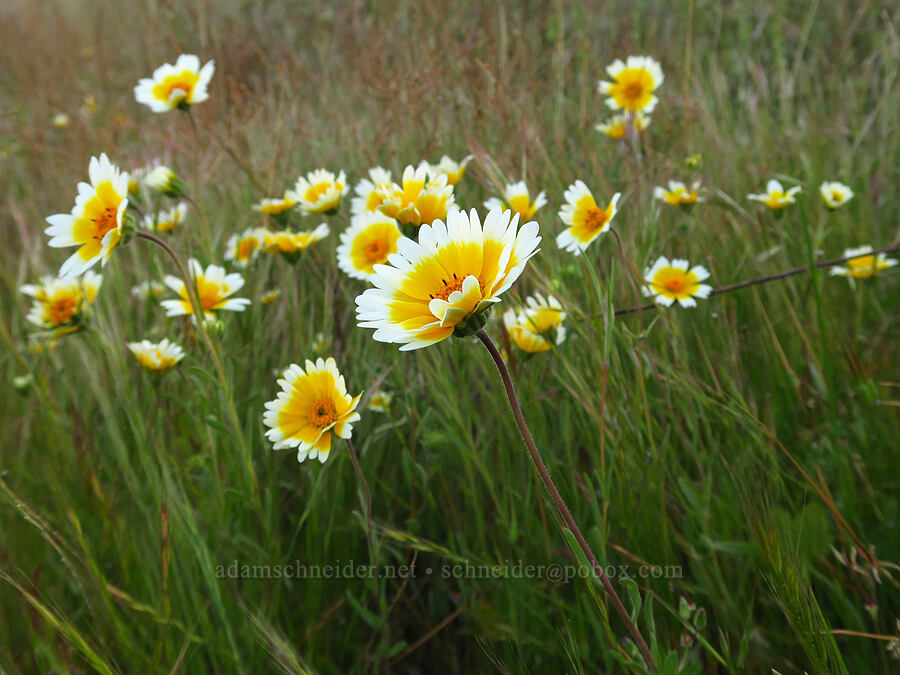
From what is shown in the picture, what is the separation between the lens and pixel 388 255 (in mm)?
649

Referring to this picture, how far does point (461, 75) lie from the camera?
2.06 metres

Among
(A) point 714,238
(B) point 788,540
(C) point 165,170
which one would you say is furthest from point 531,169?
(B) point 788,540

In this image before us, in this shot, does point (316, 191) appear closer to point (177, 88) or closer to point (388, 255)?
point (177, 88)

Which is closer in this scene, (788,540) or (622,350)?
(788,540)

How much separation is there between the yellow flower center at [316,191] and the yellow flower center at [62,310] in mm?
511

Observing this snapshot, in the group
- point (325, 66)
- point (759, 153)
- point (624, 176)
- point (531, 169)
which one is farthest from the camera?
point (325, 66)

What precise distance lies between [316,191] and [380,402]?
464mm

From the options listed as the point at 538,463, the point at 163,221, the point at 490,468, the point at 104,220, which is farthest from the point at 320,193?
the point at 538,463

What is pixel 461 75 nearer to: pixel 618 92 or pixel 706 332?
pixel 618 92

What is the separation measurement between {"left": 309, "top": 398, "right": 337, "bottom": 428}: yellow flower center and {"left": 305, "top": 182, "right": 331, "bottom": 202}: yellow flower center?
Answer: 541 mm

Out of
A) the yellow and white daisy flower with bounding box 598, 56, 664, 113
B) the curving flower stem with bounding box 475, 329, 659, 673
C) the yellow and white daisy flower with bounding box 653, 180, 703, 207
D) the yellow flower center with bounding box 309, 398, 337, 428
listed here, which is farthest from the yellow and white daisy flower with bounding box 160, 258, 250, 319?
the yellow and white daisy flower with bounding box 598, 56, 664, 113

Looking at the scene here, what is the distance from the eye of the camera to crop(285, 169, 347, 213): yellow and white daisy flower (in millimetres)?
1285

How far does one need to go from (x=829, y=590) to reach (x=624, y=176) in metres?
1.23

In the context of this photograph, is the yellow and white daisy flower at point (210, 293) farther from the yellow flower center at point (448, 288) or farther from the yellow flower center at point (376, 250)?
the yellow flower center at point (448, 288)
